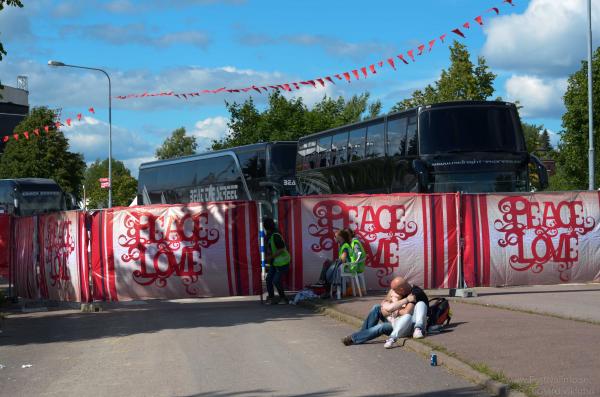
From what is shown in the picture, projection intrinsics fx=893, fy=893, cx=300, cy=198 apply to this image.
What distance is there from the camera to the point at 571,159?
45.3m

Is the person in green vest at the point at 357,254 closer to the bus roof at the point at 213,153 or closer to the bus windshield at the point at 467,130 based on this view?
the bus windshield at the point at 467,130

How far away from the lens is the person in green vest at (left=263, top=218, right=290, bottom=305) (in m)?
18.1

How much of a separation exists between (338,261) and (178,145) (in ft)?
374

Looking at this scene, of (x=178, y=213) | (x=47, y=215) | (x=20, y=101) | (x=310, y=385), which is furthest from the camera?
(x=20, y=101)

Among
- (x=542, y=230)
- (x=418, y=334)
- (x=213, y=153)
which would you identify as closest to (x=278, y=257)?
(x=542, y=230)

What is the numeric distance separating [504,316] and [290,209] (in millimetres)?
6716

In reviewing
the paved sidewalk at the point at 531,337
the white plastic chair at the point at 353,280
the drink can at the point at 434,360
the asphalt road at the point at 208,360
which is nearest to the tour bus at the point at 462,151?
the white plastic chair at the point at 353,280

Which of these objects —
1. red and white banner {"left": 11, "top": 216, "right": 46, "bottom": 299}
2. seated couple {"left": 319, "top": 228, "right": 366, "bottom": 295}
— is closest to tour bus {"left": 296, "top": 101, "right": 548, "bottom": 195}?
seated couple {"left": 319, "top": 228, "right": 366, "bottom": 295}

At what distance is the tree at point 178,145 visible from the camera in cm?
13012

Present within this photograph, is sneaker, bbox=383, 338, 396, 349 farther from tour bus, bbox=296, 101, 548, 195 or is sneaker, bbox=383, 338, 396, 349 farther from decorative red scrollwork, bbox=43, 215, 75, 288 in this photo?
tour bus, bbox=296, 101, 548, 195

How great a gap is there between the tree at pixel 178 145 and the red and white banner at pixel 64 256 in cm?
11007

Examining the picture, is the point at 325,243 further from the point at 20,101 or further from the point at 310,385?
Result: the point at 20,101

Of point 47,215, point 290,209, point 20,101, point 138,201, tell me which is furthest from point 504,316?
point 20,101

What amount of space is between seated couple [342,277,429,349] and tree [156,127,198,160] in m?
119
